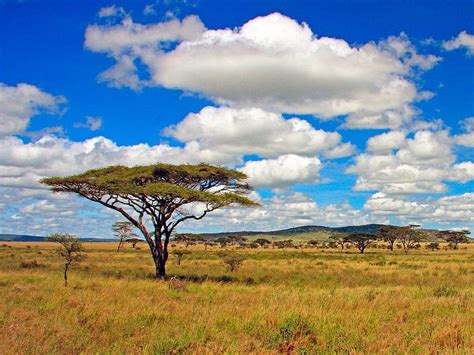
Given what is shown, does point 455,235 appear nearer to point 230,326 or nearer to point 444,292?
point 444,292

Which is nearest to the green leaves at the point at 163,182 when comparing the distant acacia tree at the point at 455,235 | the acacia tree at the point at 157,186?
the acacia tree at the point at 157,186

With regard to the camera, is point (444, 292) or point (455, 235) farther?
Result: point (455, 235)

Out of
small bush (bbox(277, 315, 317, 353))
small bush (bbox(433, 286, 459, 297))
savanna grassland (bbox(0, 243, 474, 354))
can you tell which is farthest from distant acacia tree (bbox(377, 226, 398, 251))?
small bush (bbox(277, 315, 317, 353))

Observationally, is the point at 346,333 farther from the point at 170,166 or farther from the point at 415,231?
the point at 415,231

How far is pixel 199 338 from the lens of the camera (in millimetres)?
9234

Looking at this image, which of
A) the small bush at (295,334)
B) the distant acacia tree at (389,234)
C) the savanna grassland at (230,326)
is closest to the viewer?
the savanna grassland at (230,326)

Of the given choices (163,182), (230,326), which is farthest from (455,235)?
(230,326)

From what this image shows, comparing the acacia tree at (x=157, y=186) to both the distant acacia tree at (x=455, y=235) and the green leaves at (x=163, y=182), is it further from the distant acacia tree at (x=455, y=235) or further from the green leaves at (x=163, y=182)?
the distant acacia tree at (x=455, y=235)

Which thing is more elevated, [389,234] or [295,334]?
[295,334]

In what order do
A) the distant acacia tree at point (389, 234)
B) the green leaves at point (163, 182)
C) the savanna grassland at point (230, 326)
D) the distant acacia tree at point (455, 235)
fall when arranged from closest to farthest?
the savanna grassland at point (230, 326), the green leaves at point (163, 182), the distant acacia tree at point (389, 234), the distant acacia tree at point (455, 235)

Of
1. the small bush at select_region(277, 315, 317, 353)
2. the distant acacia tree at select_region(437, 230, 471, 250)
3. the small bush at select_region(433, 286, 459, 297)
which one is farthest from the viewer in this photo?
the distant acacia tree at select_region(437, 230, 471, 250)

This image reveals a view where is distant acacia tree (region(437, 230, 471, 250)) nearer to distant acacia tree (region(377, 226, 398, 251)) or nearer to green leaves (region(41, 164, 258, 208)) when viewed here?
distant acacia tree (region(377, 226, 398, 251))

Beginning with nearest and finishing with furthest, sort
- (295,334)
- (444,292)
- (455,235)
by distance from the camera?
1. (295,334)
2. (444,292)
3. (455,235)

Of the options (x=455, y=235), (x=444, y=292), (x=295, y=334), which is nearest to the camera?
(x=295, y=334)
